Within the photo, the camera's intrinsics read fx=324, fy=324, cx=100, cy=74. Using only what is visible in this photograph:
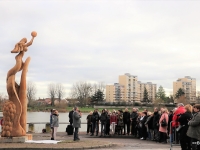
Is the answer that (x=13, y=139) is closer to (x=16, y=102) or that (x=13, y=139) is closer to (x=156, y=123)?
(x=16, y=102)

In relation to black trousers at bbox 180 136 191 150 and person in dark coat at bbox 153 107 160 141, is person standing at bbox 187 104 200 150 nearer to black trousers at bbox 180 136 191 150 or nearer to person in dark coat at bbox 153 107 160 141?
black trousers at bbox 180 136 191 150

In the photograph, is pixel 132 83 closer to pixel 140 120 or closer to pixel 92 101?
pixel 92 101

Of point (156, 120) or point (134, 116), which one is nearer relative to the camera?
point (156, 120)

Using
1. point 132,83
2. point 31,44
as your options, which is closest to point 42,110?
point 31,44

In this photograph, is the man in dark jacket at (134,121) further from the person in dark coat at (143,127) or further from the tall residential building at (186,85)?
the tall residential building at (186,85)

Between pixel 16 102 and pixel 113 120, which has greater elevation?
pixel 16 102

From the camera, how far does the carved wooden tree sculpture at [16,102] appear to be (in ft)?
49.6

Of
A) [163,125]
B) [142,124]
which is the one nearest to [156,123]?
Answer: [163,125]

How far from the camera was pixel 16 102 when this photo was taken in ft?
50.4

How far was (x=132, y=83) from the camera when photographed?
175000mm

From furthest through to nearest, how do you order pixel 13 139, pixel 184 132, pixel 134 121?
1. pixel 134 121
2. pixel 13 139
3. pixel 184 132

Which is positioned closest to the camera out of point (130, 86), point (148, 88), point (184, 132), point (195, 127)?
point (195, 127)

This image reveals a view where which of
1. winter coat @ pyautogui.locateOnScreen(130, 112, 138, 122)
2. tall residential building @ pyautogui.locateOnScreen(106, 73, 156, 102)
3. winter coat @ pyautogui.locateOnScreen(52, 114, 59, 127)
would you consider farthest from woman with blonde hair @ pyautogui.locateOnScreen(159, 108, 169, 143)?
tall residential building @ pyautogui.locateOnScreen(106, 73, 156, 102)

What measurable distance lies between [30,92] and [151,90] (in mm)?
103503
